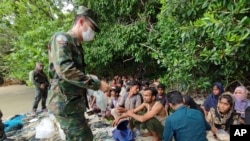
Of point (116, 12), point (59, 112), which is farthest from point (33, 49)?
point (59, 112)

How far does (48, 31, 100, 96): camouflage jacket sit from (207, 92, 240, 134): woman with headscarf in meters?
2.14

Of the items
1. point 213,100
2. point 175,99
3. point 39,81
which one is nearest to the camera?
point 175,99

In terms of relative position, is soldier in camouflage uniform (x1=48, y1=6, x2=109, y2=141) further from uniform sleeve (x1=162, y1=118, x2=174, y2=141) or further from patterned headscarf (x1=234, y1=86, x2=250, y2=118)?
patterned headscarf (x1=234, y1=86, x2=250, y2=118)

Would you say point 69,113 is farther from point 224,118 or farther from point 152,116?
point 224,118

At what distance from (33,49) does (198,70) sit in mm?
5832

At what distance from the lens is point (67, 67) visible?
76.3 inches

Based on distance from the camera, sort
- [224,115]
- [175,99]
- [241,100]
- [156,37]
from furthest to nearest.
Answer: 1. [156,37]
2. [241,100]
3. [224,115]
4. [175,99]

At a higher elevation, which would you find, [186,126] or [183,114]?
[183,114]

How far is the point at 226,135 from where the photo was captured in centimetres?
365

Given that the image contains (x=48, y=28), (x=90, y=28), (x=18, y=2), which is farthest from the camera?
(x=18, y=2)

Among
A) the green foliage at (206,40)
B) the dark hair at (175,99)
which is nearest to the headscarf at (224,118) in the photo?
the green foliage at (206,40)

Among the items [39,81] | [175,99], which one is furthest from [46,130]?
[39,81]

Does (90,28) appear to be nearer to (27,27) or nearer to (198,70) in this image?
(198,70)

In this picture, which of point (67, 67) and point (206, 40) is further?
point (206, 40)
